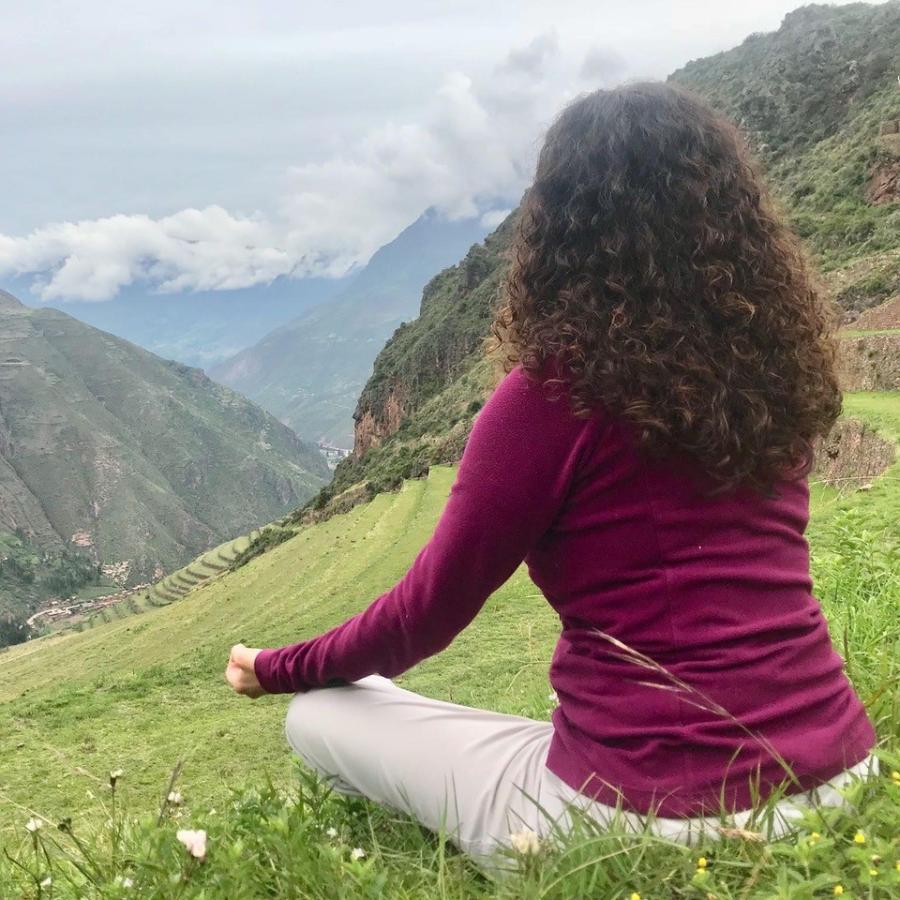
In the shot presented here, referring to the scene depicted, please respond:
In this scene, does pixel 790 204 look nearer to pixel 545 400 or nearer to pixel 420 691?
pixel 420 691

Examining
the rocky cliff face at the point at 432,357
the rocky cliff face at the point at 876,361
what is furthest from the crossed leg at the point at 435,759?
the rocky cliff face at the point at 432,357

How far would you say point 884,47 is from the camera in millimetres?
46250

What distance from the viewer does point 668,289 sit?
1576mm

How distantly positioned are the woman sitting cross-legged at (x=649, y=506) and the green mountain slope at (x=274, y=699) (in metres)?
0.56

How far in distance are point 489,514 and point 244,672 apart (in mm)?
847

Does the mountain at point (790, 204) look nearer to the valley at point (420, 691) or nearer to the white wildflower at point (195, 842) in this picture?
the valley at point (420, 691)

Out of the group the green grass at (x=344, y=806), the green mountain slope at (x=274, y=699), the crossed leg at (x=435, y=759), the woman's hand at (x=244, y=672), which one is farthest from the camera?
the green mountain slope at (x=274, y=699)

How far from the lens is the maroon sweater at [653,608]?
149cm

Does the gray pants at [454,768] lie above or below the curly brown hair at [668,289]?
below

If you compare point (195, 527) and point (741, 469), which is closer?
point (741, 469)

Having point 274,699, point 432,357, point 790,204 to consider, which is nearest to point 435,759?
point 790,204

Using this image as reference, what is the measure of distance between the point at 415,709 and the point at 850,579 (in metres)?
2.15

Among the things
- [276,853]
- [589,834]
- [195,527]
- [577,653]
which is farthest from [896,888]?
[195,527]

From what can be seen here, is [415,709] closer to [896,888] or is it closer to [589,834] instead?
[589,834]
